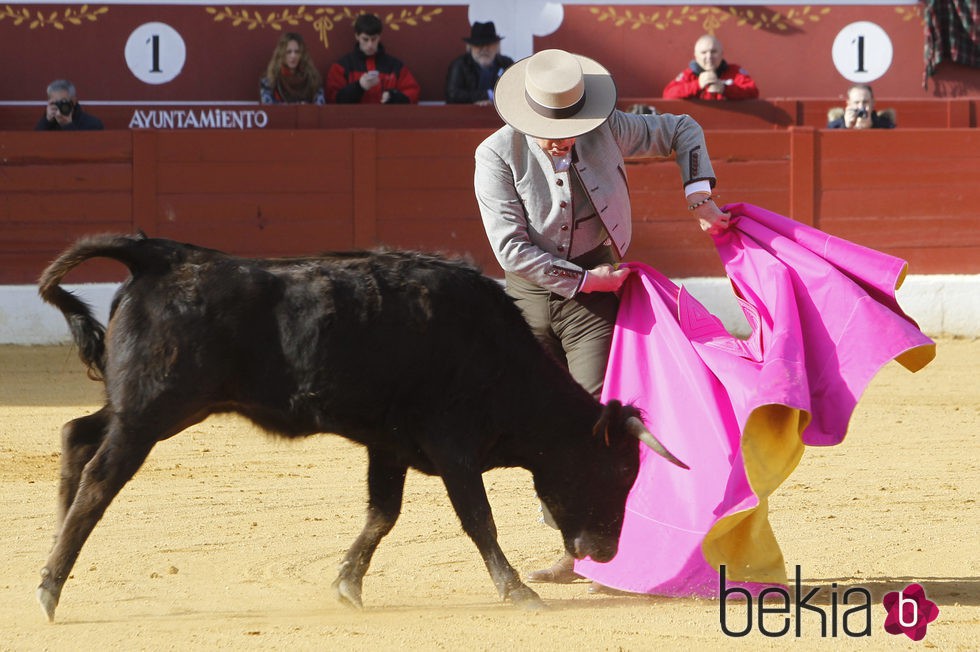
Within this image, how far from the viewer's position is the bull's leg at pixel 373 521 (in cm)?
348

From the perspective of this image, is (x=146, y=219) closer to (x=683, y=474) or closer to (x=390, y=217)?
(x=390, y=217)

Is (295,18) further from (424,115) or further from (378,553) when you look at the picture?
(378,553)

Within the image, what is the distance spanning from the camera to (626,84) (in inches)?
395

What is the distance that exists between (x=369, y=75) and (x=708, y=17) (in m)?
2.67

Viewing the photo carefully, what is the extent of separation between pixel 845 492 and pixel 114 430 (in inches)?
105

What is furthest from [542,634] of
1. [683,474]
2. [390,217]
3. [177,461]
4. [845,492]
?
[390,217]

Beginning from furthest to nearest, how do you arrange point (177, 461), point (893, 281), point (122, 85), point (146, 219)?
point (122, 85)
point (146, 219)
point (177, 461)
point (893, 281)

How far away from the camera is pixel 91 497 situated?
10.4 feet

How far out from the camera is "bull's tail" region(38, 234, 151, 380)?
10.6ft

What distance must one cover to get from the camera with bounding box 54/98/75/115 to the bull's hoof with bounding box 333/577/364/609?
5771mm

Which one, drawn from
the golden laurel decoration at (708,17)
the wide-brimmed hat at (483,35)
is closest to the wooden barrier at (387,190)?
the wide-brimmed hat at (483,35)

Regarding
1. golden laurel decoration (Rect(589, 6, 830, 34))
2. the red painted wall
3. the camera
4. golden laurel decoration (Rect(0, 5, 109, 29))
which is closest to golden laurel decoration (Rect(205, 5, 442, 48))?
the red painted wall

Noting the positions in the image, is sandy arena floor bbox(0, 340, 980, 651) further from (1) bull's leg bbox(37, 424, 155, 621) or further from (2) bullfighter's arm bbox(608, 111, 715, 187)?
(2) bullfighter's arm bbox(608, 111, 715, 187)

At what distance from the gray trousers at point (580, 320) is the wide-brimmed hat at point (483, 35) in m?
5.41
